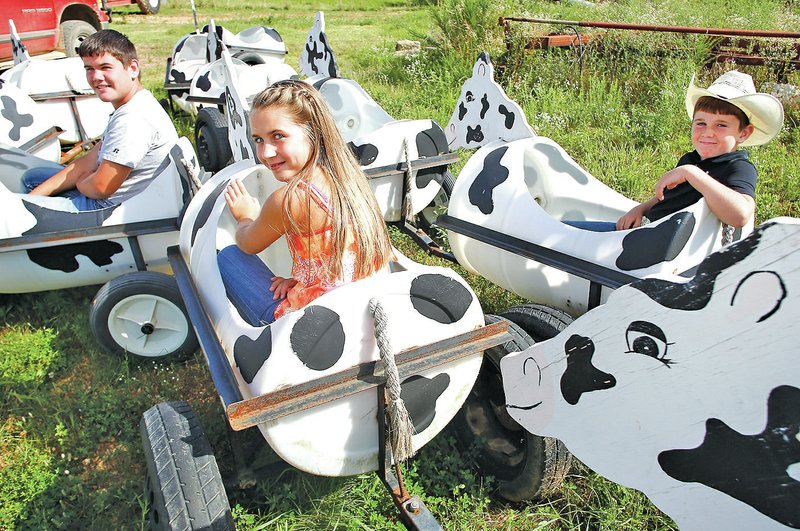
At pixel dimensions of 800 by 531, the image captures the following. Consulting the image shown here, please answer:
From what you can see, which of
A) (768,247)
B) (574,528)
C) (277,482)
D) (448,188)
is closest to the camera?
(768,247)

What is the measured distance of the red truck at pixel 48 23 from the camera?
28.6ft

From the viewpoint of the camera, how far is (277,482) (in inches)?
93.0

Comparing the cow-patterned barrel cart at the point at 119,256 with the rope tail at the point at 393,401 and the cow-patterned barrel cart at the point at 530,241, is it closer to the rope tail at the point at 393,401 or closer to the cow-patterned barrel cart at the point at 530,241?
the cow-patterned barrel cart at the point at 530,241

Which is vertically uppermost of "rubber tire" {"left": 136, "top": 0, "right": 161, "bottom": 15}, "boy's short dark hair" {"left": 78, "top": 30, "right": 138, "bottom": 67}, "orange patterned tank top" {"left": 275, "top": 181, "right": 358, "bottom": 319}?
"boy's short dark hair" {"left": 78, "top": 30, "right": 138, "bottom": 67}

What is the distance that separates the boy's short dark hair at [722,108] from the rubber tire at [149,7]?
16.7 meters

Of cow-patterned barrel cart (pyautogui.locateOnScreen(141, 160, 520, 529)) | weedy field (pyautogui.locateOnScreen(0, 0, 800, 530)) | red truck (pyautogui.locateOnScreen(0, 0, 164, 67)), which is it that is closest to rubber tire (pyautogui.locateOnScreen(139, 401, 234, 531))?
cow-patterned barrel cart (pyautogui.locateOnScreen(141, 160, 520, 529))

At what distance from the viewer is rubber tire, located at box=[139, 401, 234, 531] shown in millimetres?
1750

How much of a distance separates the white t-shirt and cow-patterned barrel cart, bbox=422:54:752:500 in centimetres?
153

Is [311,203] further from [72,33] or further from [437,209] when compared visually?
[72,33]

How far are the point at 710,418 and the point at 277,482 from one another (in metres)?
1.61

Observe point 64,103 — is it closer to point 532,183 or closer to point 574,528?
point 532,183

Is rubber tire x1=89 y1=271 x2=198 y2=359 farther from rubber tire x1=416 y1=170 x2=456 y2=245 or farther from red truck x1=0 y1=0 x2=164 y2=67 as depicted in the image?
red truck x1=0 y1=0 x2=164 y2=67

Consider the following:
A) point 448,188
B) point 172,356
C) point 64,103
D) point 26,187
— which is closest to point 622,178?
point 448,188

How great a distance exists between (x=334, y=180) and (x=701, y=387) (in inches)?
49.3
